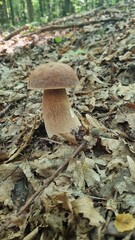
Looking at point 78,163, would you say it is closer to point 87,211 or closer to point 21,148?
point 87,211

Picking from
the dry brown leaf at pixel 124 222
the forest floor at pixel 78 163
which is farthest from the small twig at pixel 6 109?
the dry brown leaf at pixel 124 222

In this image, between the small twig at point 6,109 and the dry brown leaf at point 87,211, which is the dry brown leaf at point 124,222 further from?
the small twig at point 6,109

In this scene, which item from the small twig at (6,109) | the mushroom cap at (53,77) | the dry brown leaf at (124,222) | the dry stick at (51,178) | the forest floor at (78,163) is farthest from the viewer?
the small twig at (6,109)

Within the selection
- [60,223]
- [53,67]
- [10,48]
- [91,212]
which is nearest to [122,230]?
[91,212]

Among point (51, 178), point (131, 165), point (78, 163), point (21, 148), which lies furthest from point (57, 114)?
point (131, 165)

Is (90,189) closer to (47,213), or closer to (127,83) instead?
(47,213)

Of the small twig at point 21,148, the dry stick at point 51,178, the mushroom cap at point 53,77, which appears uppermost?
the mushroom cap at point 53,77
